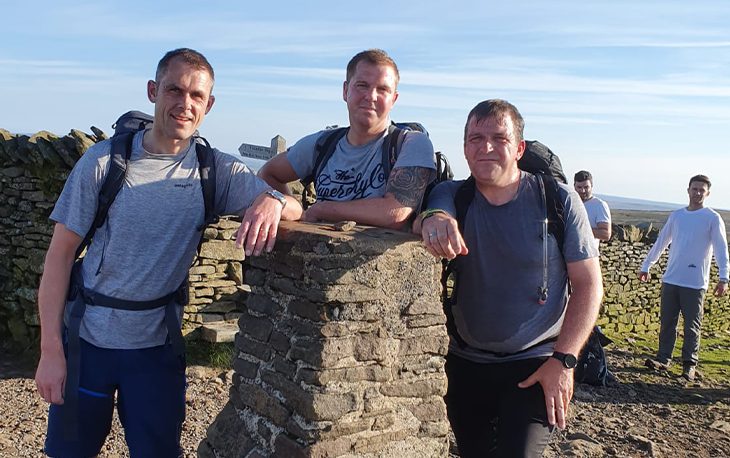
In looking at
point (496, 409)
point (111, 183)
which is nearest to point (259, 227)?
point (111, 183)

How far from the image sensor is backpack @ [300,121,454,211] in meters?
3.04

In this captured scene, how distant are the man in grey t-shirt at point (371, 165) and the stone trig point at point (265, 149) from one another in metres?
5.10

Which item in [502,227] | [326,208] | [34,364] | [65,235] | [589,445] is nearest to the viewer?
[65,235]

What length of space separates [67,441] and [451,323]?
6.34 feet

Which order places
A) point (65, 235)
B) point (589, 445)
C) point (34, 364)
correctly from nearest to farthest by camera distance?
1. point (65, 235)
2. point (589, 445)
3. point (34, 364)

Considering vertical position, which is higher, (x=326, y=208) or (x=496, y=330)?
(x=326, y=208)

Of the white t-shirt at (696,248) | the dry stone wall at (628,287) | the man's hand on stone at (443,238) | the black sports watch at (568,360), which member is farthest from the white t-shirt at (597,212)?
the man's hand on stone at (443,238)

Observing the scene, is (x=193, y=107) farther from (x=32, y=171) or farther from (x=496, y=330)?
(x=32, y=171)

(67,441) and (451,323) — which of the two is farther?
(451,323)

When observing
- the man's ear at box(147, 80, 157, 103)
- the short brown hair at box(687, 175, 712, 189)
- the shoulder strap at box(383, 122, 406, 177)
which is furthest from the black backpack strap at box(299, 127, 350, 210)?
the short brown hair at box(687, 175, 712, 189)

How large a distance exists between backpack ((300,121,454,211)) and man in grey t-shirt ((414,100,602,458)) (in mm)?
194

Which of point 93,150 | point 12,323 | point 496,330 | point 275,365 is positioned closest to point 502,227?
point 496,330

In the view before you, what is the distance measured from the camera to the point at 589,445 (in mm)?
5625

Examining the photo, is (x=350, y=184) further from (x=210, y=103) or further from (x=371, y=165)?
(x=210, y=103)
